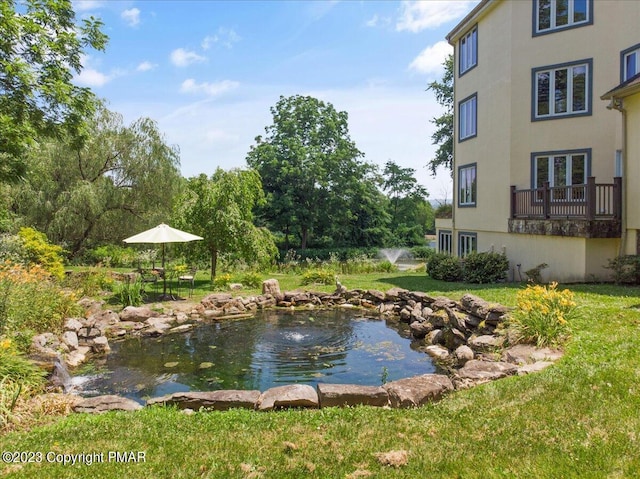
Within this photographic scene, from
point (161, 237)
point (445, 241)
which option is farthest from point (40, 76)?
point (445, 241)

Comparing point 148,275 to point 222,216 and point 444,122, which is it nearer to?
point 222,216

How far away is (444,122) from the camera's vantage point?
29.9 metres

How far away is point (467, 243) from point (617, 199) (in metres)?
7.37

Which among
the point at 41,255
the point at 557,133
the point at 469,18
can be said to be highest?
the point at 469,18

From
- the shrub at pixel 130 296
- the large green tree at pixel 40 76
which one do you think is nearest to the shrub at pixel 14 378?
the large green tree at pixel 40 76

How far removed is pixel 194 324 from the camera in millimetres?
11406

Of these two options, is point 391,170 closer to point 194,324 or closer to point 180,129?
point 180,129

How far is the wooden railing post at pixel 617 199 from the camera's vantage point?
1249 centimetres

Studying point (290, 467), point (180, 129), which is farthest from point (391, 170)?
point (290, 467)

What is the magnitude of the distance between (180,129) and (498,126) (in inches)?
647

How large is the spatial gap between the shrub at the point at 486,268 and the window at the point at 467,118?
5541mm

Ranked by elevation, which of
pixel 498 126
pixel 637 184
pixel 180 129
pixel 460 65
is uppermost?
pixel 460 65

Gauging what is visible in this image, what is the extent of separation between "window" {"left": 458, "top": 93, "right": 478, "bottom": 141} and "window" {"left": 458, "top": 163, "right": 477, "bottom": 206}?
4.37 ft

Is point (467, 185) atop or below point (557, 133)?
below
